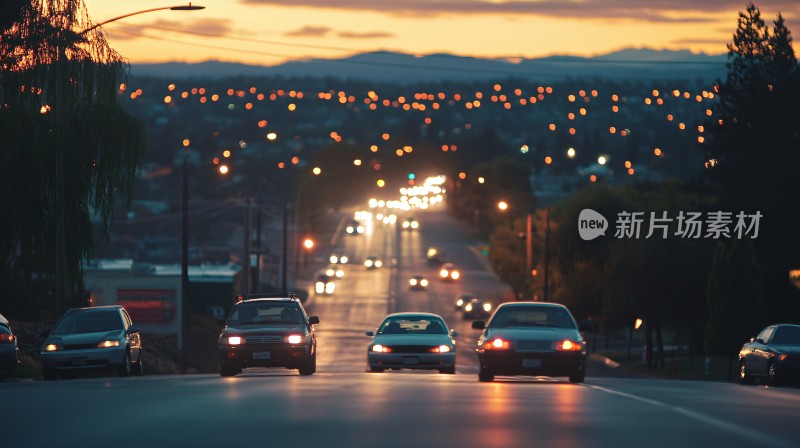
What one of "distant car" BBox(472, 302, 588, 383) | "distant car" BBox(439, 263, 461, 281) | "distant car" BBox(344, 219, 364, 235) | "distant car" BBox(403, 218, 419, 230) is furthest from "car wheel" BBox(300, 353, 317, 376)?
"distant car" BBox(403, 218, 419, 230)

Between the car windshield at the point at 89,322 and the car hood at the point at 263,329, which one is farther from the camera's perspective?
the car windshield at the point at 89,322

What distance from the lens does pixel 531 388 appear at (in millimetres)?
18328

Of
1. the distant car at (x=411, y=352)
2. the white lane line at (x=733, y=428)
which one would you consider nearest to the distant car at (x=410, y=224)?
the distant car at (x=411, y=352)

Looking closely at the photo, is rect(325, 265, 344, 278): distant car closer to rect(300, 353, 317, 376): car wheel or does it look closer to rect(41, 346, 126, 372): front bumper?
rect(300, 353, 317, 376): car wheel

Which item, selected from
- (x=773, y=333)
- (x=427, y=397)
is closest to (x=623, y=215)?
(x=773, y=333)

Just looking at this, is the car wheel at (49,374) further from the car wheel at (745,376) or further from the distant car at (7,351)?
the car wheel at (745,376)

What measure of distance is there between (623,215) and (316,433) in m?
63.3

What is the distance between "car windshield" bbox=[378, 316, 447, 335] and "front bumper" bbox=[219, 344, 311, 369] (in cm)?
343

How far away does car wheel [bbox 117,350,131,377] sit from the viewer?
2708 centimetres

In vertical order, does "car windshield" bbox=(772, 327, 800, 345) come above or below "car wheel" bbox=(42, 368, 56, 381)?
above

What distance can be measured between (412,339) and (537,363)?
6.32 m

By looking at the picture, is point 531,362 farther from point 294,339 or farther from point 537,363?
point 294,339

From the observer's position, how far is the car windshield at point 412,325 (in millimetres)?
29375

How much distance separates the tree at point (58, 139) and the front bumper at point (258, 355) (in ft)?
28.1
